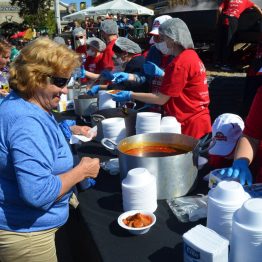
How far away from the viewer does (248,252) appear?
2.82ft

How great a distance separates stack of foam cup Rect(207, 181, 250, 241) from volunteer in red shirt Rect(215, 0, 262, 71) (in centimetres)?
449

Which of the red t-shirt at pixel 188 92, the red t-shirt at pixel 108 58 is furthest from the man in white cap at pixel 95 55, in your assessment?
the red t-shirt at pixel 188 92

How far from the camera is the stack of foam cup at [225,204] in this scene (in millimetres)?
964

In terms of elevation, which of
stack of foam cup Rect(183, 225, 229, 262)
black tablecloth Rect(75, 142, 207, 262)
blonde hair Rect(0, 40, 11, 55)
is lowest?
black tablecloth Rect(75, 142, 207, 262)

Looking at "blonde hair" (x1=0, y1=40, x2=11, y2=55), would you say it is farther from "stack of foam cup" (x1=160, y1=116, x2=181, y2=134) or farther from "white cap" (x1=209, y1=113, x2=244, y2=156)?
"white cap" (x1=209, y1=113, x2=244, y2=156)

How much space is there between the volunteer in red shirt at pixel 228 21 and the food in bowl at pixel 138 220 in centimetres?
445

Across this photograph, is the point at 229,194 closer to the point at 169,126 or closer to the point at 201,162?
the point at 201,162

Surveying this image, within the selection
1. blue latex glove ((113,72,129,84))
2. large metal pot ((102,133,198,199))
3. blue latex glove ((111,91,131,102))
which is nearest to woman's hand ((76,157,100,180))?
large metal pot ((102,133,198,199))

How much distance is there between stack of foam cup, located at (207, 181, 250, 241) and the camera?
96cm

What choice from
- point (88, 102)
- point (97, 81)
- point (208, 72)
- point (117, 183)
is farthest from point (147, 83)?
point (208, 72)

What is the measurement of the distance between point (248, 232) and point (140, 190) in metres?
0.44

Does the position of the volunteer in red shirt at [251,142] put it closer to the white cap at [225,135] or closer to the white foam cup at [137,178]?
the white cap at [225,135]

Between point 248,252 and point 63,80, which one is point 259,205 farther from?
point 63,80

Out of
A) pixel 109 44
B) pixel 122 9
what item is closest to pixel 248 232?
pixel 109 44
